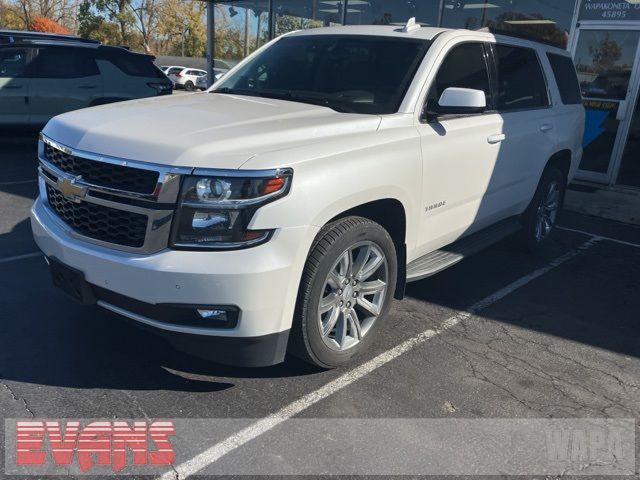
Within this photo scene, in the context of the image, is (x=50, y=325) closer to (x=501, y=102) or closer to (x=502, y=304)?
(x=502, y=304)

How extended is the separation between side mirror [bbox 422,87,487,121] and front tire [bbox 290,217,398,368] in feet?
3.13

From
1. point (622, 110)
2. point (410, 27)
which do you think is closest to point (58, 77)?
point (410, 27)

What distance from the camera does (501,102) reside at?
16.0ft

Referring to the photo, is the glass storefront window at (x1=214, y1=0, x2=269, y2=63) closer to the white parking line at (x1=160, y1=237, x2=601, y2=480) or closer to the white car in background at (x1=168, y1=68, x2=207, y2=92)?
the white parking line at (x1=160, y1=237, x2=601, y2=480)

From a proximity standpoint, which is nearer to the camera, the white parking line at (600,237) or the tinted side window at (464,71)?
the tinted side window at (464,71)

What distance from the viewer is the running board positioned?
13.4 feet

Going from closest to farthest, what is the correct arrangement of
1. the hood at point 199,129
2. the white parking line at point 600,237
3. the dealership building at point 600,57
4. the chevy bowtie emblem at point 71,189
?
the hood at point 199,129 → the chevy bowtie emblem at point 71,189 → the white parking line at point 600,237 → the dealership building at point 600,57

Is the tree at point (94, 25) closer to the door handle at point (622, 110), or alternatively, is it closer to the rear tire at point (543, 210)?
the door handle at point (622, 110)

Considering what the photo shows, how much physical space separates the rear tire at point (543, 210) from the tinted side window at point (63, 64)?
808cm

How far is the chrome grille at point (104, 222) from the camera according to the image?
9.55ft

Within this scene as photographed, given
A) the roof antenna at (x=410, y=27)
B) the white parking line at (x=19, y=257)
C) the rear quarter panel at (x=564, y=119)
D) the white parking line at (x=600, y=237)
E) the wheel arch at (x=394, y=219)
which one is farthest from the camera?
the white parking line at (x=600, y=237)

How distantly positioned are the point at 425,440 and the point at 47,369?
85.2 inches

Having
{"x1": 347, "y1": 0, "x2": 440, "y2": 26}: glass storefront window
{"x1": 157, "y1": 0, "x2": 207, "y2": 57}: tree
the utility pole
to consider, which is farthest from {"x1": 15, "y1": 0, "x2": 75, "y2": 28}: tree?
{"x1": 347, "y1": 0, "x2": 440, "y2": 26}: glass storefront window

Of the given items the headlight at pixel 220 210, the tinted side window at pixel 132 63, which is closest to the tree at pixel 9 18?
the tinted side window at pixel 132 63
